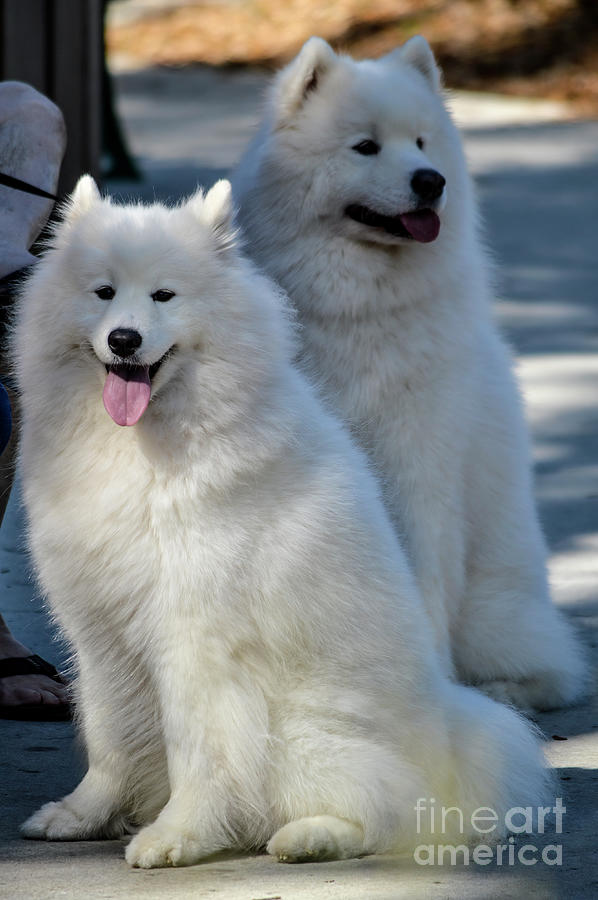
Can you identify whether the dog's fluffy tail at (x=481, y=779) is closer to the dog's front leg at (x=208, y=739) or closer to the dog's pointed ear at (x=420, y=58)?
the dog's front leg at (x=208, y=739)

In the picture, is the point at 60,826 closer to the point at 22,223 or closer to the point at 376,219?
the point at 22,223

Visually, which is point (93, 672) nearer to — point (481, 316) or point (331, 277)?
point (331, 277)

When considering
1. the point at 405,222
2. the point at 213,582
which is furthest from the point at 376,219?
the point at 213,582

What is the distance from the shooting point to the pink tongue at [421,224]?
4.04 m

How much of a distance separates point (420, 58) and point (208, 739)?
222 cm

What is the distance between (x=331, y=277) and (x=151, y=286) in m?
1.17

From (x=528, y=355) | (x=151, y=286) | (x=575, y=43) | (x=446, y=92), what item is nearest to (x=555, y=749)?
(x=151, y=286)

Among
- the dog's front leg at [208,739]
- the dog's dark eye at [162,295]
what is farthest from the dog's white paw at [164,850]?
the dog's dark eye at [162,295]

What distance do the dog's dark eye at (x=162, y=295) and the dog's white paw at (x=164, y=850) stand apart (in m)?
1.10

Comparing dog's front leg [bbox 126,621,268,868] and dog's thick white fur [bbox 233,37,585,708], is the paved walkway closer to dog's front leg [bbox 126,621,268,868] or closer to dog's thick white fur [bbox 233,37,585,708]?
dog's front leg [bbox 126,621,268,868]

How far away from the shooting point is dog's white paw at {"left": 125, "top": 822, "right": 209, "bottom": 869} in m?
2.91

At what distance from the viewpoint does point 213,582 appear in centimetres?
297

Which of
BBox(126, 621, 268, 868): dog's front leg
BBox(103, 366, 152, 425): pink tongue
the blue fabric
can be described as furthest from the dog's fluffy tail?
the blue fabric

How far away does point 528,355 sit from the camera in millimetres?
8672
